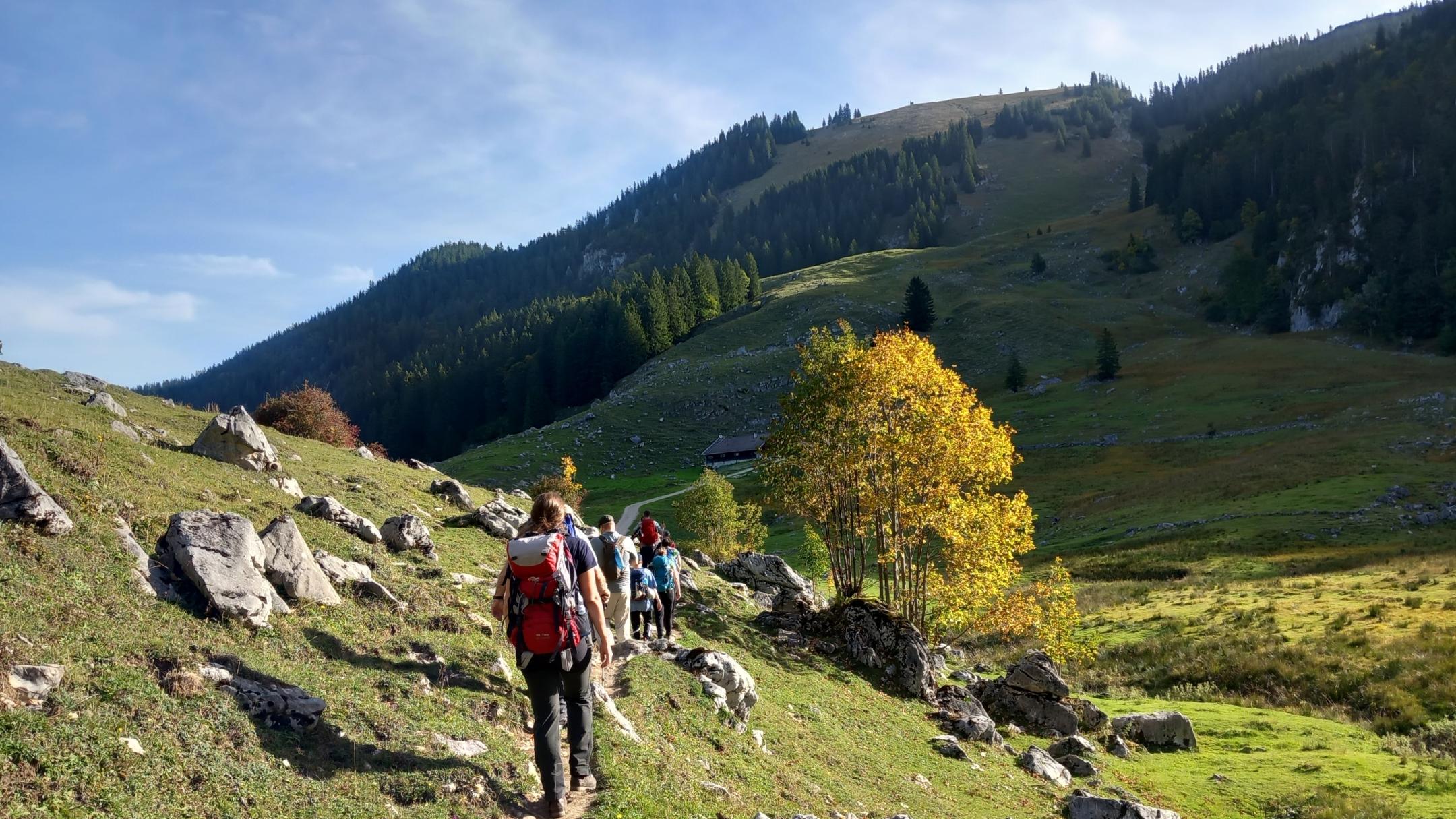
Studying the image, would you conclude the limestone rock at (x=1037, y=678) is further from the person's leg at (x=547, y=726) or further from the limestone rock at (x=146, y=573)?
the limestone rock at (x=146, y=573)

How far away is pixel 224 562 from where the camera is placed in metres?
11.7

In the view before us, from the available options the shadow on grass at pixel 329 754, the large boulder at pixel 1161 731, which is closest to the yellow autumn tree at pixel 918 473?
the large boulder at pixel 1161 731

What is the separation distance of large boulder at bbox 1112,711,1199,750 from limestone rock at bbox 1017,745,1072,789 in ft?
19.2

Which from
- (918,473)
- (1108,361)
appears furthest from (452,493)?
(1108,361)

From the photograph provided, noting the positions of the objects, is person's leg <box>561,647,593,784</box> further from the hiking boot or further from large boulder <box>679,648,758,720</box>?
large boulder <box>679,648,758,720</box>

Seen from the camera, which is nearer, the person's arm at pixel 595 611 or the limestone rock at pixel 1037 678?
the person's arm at pixel 595 611

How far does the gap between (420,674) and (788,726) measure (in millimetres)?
8395

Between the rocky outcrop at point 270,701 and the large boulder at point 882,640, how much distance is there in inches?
768

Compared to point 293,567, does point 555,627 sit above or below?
below

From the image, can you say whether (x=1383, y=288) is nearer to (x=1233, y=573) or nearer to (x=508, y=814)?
(x=1233, y=573)

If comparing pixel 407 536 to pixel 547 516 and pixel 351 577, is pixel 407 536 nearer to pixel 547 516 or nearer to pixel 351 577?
pixel 351 577

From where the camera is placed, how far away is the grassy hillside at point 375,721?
7.99 metres

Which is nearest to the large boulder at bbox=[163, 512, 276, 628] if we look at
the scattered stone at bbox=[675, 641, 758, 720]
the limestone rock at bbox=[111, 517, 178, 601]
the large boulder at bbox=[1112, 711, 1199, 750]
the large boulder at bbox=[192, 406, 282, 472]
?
the limestone rock at bbox=[111, 517, 178, 601]

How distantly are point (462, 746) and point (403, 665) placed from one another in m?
2.38
